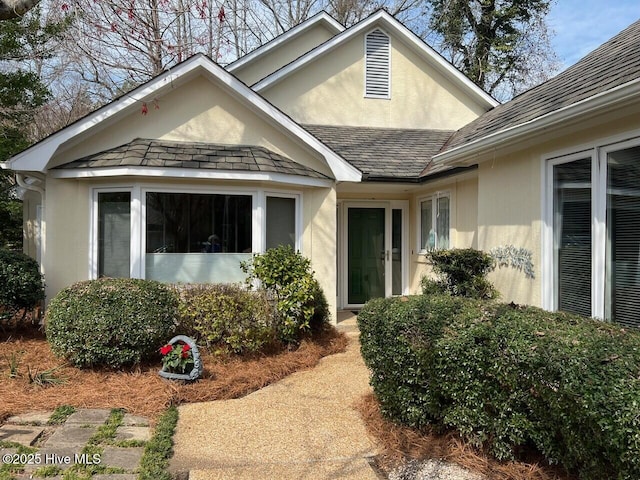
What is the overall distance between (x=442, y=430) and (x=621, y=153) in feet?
11.1

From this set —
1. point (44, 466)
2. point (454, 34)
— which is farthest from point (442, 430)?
point (454, 34)

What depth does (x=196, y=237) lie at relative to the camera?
8055 millimetres

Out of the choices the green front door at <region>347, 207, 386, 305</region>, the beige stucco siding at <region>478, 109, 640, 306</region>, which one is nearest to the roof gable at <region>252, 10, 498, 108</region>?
the green front door at <region>347, 207, 386, 305</region>

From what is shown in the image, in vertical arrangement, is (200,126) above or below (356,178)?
above

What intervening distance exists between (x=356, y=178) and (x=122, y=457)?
606 centimetres

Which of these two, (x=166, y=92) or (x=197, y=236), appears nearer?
(x=197, y=236)

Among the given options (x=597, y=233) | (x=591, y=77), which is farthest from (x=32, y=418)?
(x=591, y=77)

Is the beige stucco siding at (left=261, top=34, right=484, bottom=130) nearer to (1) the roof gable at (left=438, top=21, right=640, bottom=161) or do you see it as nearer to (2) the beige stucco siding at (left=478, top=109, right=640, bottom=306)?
(1) the roof gable at (left=438, top=21, right=640, bottom=161)

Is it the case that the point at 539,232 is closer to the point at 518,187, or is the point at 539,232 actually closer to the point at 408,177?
the point at 518,187

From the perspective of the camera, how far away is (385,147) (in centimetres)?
1146

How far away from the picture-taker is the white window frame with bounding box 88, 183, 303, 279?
7.80 m

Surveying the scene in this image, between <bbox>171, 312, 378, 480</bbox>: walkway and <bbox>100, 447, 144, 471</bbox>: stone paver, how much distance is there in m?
0.30

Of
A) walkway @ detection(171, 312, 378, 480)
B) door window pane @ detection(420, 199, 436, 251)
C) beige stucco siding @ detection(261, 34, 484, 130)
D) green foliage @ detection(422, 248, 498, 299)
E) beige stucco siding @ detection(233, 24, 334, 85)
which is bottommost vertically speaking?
walkway @ detection(171, 312, 378, 480)

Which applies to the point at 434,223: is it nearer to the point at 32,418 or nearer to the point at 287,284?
the point at 287,284
